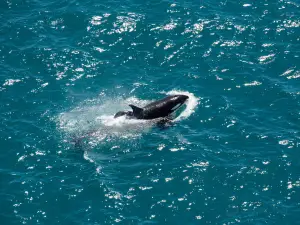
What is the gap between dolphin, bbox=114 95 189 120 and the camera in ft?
136

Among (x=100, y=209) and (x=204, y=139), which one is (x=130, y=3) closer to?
(x=204, y=139)

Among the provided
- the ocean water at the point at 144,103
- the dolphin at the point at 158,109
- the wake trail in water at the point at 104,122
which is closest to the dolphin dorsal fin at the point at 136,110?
the dolphin at the point at 158,109

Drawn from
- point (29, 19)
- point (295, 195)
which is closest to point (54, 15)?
point (29, 19)

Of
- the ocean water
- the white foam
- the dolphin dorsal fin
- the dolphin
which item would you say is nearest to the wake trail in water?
the white foam

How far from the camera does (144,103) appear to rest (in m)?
43.1

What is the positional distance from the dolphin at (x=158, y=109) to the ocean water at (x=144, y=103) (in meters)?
0.77

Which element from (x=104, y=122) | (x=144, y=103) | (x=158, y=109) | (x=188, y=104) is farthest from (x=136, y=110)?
(x=188, y=104)

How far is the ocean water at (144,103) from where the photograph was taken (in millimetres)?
32781

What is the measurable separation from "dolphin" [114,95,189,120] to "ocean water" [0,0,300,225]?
770mm

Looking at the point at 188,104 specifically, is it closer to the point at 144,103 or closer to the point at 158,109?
the point at 158,109

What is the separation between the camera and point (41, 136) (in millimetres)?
38938

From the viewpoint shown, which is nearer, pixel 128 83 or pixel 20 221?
pixel 20 221

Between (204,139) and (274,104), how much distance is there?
8.37 metres

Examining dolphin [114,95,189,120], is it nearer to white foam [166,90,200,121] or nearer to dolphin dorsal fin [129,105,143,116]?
dolphin dorsal fin [129,105,143,116]
